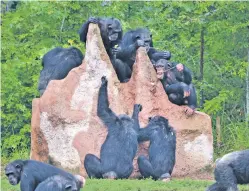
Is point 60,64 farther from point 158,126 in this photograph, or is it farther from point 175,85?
point 158,126

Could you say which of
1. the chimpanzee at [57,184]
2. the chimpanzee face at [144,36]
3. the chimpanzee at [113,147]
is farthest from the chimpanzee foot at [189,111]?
the chimpanzee at [57,184]

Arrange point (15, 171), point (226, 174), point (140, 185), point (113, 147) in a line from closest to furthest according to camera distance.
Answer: point (15, 171), point (226, 174), point (140, 185), point (113, 147)

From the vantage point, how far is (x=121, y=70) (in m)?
15.4

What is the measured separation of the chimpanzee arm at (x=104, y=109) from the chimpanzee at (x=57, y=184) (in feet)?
11.5

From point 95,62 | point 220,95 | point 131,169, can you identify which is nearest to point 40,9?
point 220,95

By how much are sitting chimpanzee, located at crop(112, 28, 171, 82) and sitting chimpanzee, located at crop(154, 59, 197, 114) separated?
1.31 feet

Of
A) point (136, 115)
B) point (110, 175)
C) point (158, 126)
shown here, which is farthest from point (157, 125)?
point (110, 175)

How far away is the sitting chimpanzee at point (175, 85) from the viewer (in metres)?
15.0

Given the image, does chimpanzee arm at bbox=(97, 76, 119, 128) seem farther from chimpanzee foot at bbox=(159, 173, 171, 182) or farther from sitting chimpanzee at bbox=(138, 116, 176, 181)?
chimpanzee foot at bbox=(159, 173, 171, 182)

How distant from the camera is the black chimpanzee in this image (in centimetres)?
1523

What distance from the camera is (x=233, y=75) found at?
20.0 m

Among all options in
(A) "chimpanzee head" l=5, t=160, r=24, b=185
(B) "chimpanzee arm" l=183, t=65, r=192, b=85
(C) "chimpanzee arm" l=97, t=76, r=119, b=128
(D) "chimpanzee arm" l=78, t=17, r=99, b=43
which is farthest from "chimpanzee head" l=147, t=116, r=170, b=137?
(A) "chimpanzee head" l=5, t=160, r=24, b=185

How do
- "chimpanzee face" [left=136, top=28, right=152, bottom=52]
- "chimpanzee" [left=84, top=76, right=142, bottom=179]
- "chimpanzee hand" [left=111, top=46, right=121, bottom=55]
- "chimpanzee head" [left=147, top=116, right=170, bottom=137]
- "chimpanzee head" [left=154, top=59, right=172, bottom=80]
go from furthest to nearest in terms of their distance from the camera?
"chimpanzee face" [left=136, top=28, right=152, bottom=52] → "chimpanzee hand" [left=111, top=46, right=121, bottom=55] → "chimpanzee head" [left=154, top=59, right=172, bottom=80] → "chimpanzee head" [left=147, top=116, right=170, bottom=137] → "chimpanzee" [left=84, top=76, right=142, bottom=179]

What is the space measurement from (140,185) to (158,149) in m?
1.40
